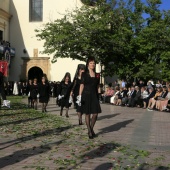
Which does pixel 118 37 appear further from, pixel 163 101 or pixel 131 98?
pixel 163 101

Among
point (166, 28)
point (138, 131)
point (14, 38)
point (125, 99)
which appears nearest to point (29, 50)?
point (14, 38)

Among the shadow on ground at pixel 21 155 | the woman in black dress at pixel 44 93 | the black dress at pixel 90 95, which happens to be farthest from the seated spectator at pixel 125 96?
the shadow on ground at pixel 21 155

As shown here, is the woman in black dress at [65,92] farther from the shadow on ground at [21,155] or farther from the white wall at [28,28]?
the white wall at [28,28]

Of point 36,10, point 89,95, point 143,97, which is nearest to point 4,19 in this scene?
point 36,10

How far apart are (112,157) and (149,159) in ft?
2.07

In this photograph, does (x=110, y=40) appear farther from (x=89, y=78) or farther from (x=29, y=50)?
(x=89, y=78)

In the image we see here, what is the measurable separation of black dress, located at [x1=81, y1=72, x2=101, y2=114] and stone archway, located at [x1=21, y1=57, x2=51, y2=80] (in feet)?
94.5

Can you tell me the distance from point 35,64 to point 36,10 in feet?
18.1

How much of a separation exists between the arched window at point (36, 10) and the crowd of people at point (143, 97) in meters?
15.6

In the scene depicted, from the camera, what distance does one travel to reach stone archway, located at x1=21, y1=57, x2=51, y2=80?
3693 centimetres

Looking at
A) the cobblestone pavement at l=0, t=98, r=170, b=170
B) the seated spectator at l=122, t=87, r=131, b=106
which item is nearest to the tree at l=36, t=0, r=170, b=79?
the seated spectator at l=122, t=87, r=131, b=106

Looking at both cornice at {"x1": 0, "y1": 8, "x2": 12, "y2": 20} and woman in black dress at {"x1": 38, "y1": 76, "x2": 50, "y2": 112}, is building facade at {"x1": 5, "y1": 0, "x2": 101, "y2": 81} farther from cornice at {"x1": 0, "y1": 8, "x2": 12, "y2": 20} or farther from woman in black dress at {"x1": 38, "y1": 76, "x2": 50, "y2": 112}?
woman in black dress at {"x1": 38, "y1": 76, "x2": 50, "y2": 112}

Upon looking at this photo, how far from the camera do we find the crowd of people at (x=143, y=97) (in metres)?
17.6

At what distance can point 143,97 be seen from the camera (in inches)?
770
